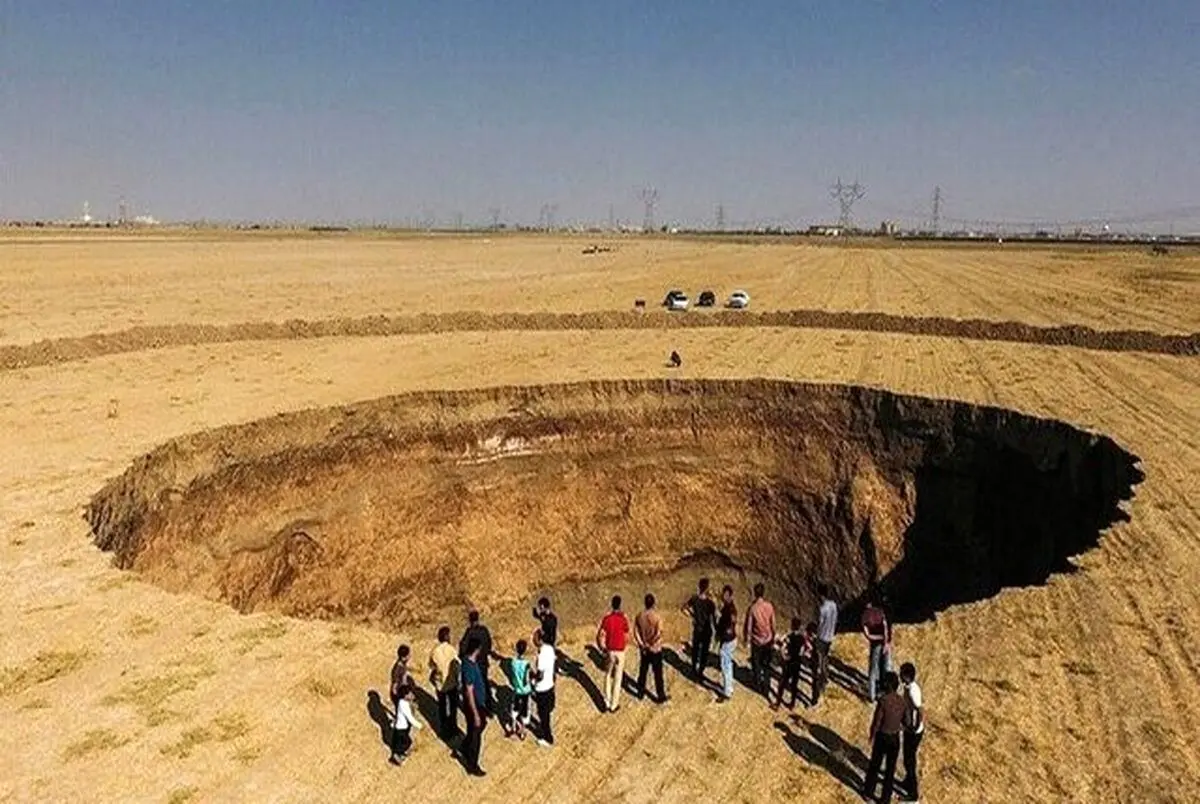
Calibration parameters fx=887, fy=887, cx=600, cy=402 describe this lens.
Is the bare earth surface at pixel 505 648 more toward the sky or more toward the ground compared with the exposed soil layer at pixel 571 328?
more toward the ground

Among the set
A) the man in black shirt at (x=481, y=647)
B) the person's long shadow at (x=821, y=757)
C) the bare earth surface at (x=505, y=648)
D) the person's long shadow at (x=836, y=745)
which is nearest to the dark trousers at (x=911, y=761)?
the bare earth surface at (x=505, y=648)

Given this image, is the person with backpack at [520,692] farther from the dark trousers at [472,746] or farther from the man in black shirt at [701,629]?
the man in black shirt at [701,629]

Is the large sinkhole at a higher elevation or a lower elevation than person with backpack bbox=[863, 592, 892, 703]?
lower

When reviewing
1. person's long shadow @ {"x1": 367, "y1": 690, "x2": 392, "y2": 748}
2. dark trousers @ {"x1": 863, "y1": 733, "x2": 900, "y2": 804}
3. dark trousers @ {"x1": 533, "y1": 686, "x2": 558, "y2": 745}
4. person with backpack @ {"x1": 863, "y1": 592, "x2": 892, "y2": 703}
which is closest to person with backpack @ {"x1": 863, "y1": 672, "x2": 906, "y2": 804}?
dark trousers @ {"x1": 863, "y1": 733, "x2": 900, "y2": 804}

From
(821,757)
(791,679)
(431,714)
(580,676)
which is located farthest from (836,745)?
(431,714)

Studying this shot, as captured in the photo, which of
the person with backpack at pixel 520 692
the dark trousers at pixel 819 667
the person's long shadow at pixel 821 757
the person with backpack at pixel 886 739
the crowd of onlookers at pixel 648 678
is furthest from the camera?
the dark trousers at pixel 819 667

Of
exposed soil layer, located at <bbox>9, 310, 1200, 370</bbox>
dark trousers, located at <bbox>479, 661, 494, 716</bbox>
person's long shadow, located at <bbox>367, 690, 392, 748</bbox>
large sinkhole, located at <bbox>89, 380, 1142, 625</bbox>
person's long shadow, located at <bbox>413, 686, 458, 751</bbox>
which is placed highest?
exposed soil layer, located at <bbox>9, 310, 1200, 370</bbox>

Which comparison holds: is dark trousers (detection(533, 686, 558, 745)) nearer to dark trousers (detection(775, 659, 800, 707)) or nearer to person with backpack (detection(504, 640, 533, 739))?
person with backpack (detection(504, 640, 533, 739))
